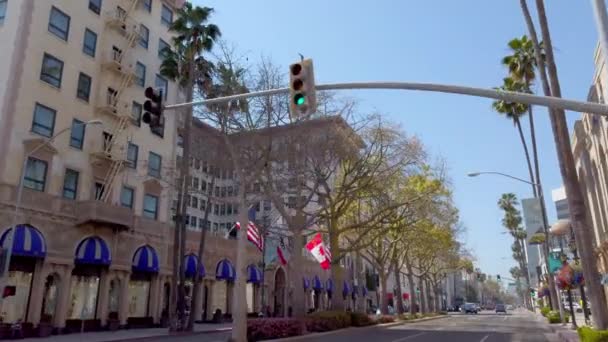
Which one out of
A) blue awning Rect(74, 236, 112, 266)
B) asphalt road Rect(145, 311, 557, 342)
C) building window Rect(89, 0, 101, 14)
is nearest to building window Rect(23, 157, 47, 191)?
blue awning Rect(74, 236, 112, 266)

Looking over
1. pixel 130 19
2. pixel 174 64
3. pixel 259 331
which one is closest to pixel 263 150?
pixel 259 331

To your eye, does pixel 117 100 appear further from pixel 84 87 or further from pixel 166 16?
pixel 166 16

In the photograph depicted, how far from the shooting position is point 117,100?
34.8 m

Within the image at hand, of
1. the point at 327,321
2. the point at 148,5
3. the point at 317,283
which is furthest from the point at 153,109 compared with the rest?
the point at 317,283

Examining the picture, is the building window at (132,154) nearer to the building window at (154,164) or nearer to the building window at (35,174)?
the building window at (154,164)

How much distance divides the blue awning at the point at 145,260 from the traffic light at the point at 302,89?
27.3 meters

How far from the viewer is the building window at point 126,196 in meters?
34.7

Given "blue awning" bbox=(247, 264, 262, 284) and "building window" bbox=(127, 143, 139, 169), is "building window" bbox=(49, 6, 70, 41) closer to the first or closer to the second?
"building window" bbox=(127, 143, 139, 169)

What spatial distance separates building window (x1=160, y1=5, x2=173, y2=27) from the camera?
41375 millimetres

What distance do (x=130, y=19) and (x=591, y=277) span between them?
33.8 meters

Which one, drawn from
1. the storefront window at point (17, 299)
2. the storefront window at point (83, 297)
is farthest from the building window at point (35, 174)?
the storefront window at point (83, 297)

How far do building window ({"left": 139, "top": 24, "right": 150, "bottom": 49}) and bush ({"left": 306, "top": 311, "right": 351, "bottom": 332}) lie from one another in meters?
24.5

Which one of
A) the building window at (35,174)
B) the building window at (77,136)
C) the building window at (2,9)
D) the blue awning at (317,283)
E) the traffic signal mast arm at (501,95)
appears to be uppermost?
the building window at (2,9)

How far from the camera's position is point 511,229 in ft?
287
